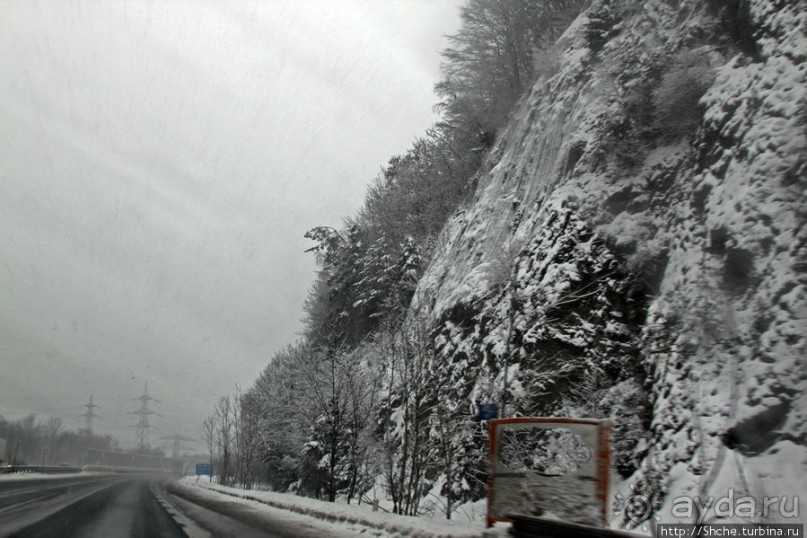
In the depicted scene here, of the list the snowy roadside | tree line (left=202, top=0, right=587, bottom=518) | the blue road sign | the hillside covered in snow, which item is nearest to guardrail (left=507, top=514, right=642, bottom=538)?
the snowy roadside

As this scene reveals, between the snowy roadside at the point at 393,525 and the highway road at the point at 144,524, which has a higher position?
the snowy roadside at the point at 393,525

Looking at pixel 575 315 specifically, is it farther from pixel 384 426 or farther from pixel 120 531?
pixel 384 426

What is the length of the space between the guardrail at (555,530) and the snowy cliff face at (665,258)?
13.9ft

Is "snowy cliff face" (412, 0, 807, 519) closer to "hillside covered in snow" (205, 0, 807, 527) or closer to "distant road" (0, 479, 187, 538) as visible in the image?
"hillside covered in snow" (205, 0, 807, 527)

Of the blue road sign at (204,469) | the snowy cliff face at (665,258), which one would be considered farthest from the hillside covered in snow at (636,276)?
the blue road sign at (204,469)

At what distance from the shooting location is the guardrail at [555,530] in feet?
15.0

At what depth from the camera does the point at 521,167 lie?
22.5 m

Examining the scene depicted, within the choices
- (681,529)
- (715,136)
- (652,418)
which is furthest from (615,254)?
(681,529)

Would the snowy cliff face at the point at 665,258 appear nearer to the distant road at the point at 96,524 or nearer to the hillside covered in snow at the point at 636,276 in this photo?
the hillside covered in snow at the point at 636,276

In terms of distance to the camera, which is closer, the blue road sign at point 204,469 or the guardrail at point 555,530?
the guardrail at point 555,530

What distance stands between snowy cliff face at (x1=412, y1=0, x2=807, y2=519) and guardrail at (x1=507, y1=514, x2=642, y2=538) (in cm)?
424

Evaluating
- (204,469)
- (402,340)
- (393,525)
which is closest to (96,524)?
(393,525)

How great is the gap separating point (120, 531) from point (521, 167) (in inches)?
690

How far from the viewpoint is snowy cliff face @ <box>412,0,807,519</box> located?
9336 millimetres
